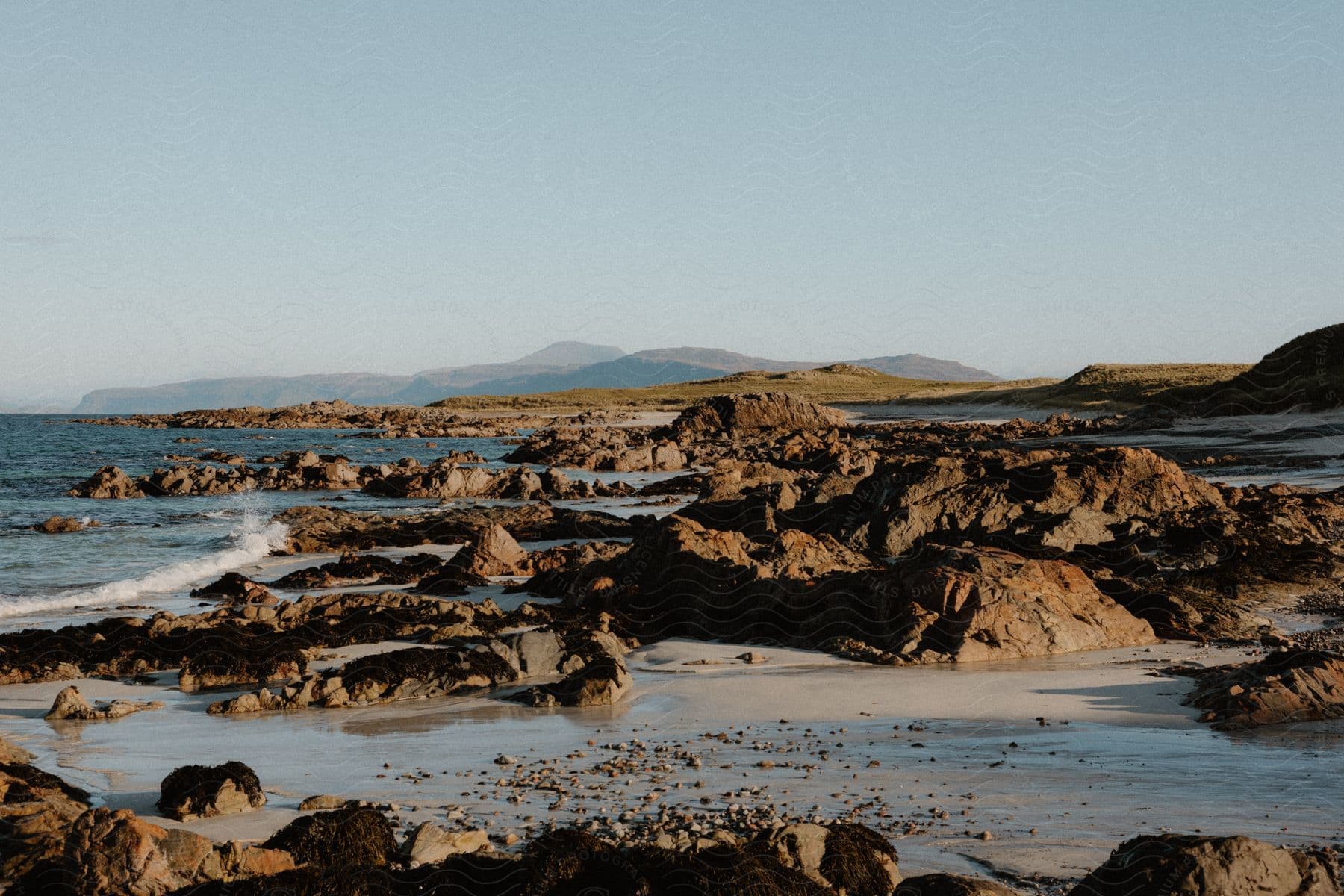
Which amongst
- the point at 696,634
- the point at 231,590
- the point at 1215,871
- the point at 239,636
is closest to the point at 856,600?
the point at 696,634

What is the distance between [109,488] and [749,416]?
112 ft

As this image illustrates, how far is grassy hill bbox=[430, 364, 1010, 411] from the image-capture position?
365 feet

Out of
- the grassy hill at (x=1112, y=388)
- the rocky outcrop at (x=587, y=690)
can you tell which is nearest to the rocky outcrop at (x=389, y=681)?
the rocky outcrop at (x=587, y=690)

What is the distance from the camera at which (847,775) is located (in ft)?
23.7

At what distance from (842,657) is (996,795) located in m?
4.31

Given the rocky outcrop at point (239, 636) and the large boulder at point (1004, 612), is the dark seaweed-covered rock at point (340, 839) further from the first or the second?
the large boulder at point (1004, 612)

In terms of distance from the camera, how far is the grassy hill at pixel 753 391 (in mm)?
111250

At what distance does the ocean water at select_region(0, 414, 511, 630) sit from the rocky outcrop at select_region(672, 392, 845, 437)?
11.0 meters

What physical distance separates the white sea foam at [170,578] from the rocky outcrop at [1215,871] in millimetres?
15327

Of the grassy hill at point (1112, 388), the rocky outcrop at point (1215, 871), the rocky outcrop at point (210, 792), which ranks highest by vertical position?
the grassy hill at point (1112, 388)

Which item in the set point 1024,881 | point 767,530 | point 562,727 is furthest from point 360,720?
point 767,530

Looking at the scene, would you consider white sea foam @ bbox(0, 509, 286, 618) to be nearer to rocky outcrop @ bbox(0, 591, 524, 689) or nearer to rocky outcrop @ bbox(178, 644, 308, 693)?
rocky outcrop @ bbox(0, 591, 524, 689)

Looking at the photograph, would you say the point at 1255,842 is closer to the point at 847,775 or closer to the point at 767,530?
the point at 847,775

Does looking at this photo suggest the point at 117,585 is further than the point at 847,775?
Yes
